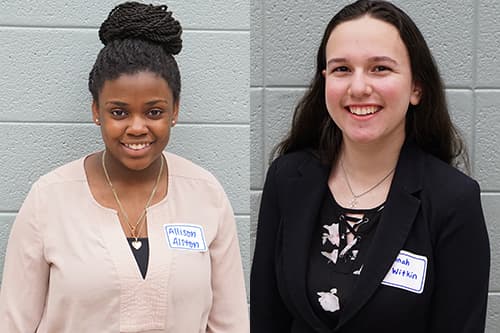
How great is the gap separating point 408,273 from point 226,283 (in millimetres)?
547

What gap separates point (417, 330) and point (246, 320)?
1.73ft

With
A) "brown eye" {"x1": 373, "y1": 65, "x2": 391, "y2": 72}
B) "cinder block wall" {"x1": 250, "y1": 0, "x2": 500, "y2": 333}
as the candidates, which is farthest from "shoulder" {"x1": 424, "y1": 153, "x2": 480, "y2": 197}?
"cinder block wall" {"x1": 250, "y1": 0, "x2": 500, "y2": 333}

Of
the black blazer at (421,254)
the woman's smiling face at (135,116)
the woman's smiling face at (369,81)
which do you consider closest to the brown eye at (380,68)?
the woman's smiling face at (369,81)

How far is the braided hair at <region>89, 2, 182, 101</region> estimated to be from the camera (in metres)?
2.14

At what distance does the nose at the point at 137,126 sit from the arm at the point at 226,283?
0.37m

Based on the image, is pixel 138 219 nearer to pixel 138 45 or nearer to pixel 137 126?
pixel 137 126

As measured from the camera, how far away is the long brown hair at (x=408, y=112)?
214cm

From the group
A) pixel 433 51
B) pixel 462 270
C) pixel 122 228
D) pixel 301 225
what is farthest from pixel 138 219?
pixel 433 51

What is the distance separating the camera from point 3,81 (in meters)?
2.62

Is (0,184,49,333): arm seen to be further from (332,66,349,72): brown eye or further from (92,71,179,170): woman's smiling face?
(332,66,349,72): brown eye

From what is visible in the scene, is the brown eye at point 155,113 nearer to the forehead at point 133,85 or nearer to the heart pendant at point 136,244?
the forehead at point 133,85

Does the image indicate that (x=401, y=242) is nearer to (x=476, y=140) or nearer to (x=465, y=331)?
(x=465, y=331)

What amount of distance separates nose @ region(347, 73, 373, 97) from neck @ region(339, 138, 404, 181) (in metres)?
0.17

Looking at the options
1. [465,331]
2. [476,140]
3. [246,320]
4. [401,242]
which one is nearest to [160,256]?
[246,320]
